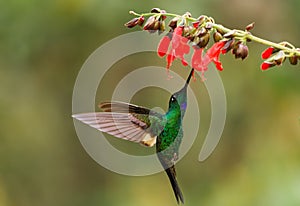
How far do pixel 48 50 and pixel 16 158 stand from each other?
26.6 inches

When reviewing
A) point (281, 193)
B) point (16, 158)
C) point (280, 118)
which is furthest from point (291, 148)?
point (16, 158)

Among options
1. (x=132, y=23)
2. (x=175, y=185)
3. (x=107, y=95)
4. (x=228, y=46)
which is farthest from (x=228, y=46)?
(x=107, y=95)

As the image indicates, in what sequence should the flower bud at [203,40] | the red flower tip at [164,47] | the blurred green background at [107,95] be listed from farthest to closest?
the blurred green background at [107,95]
the red flower tip at [164,47]
the flower bud at [203,40]

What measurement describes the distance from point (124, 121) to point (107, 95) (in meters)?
2.28

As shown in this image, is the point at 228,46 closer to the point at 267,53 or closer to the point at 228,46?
the point at 228,46

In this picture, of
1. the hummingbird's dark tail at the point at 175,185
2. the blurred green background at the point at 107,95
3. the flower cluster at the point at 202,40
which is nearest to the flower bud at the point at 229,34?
the flower cluster at the point at 202,40

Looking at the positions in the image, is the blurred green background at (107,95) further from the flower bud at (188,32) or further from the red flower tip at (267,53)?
the flower bud at (188,32)

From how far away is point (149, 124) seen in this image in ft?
4.67

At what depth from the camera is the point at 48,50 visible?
11.1 ft

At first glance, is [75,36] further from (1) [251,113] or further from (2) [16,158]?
(1) [251,113]

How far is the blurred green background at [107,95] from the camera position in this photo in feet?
10.3

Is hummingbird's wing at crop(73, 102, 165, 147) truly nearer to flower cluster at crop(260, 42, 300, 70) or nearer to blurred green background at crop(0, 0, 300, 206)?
flower cluster at crop(260, 42, 300, 70)

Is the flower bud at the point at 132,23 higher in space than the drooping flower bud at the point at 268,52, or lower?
higher

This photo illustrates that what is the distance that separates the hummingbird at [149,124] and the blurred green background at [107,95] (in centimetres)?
149
